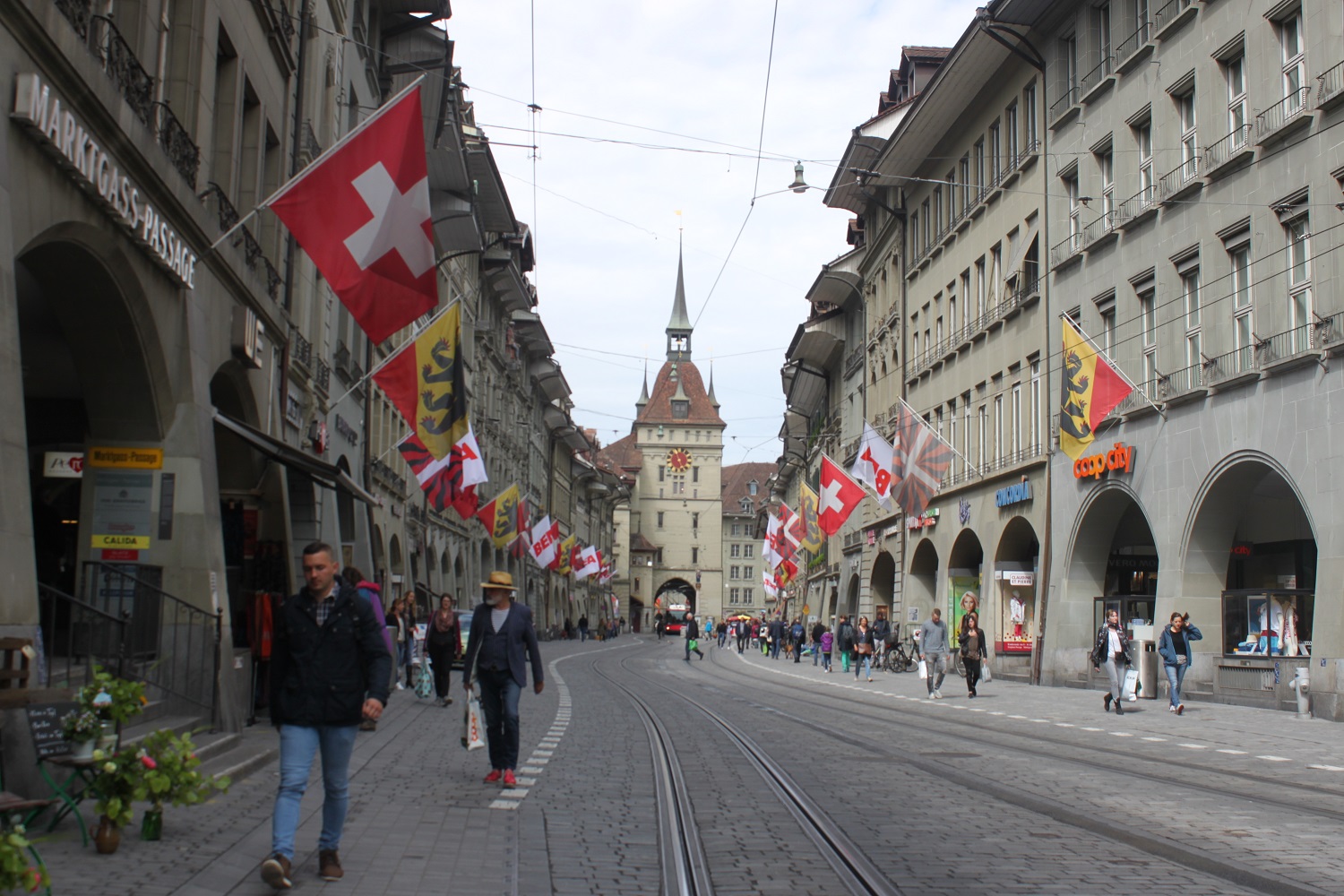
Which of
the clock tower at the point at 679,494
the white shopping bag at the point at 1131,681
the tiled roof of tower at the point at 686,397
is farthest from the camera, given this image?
Answer: the tiled roof of tower at the point at 686,397

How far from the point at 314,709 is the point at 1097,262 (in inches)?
969

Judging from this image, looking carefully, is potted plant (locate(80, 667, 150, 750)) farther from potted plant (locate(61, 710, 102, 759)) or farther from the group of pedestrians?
the group of pedestrians

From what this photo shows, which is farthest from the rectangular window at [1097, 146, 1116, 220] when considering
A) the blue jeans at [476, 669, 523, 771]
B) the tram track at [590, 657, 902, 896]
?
the blue jeans at [476, 669, 523, 771]

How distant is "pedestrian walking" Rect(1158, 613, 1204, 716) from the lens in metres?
21.5

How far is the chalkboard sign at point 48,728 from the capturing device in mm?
7898

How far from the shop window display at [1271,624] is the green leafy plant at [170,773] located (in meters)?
18.2

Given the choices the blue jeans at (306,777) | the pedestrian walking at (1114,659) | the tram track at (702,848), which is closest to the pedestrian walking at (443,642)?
the tram track at (702,848)

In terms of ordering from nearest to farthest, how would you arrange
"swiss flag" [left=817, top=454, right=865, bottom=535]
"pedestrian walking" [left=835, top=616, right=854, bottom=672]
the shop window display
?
1. the shop window display
2. "swiss flag" [left=817, top=454, right=865, bottom=535]
3. "pedestrian walking" [left=835, top=616, right=854, bottom=672]

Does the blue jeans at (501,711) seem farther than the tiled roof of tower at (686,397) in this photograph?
No

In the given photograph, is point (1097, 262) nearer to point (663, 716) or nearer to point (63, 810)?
point (663, 716)

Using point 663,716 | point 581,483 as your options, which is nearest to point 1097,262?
point 663,716

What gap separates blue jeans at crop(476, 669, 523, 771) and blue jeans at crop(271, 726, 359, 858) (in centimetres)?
366

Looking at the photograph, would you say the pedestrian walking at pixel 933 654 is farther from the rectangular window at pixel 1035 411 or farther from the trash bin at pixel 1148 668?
the rectangular window at pixel 1035 411

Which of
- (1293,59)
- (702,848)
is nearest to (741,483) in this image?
(1293,59)
